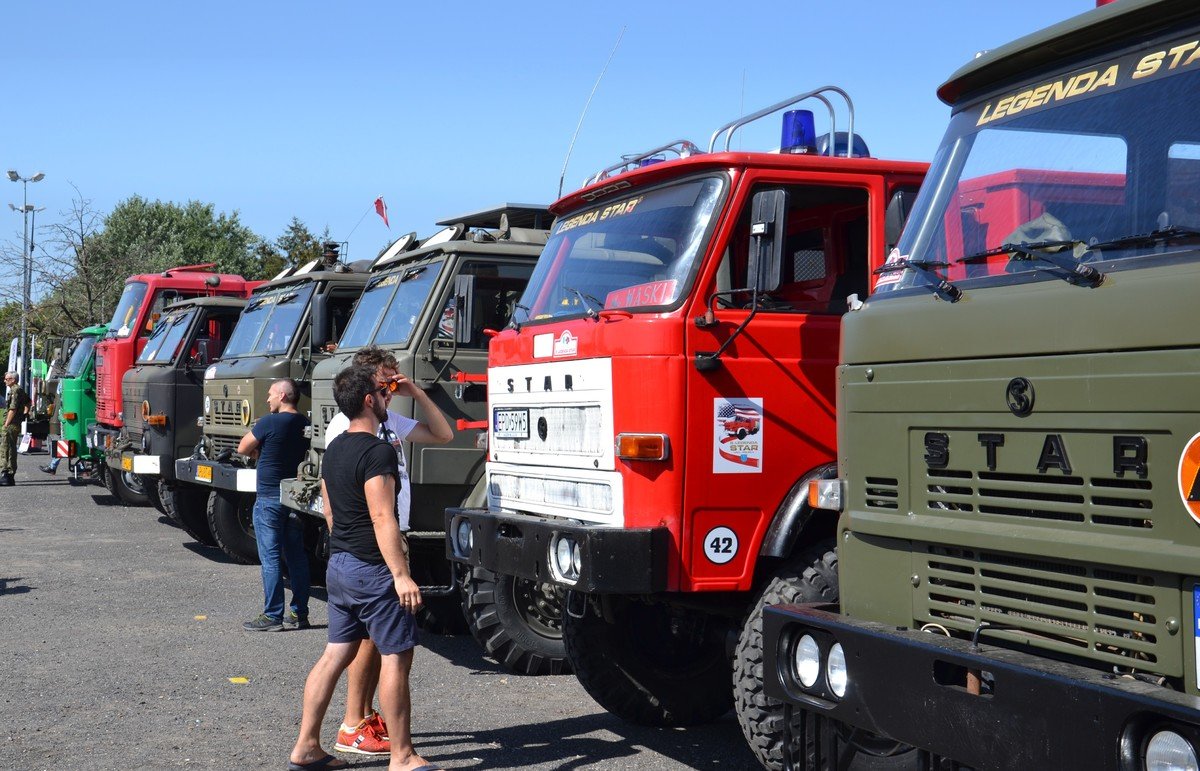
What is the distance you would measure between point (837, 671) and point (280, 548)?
6249 millimetres

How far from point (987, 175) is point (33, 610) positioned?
27.2ft

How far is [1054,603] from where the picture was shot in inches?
139

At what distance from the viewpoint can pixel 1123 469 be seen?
10.9 feet

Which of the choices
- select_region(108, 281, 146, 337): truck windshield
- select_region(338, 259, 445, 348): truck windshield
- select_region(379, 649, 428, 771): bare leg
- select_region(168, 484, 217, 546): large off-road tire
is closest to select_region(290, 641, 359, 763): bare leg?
select_region(379, 649, 428, 771): bare leg

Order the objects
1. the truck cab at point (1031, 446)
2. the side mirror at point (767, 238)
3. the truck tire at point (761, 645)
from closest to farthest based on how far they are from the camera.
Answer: the truck cab at point (1031, 446), the truck tire at point (761, 645), the side mirror at point (767, 238)

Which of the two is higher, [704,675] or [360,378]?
[360,378]

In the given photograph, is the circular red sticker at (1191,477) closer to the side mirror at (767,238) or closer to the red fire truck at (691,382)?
the red fire truck at (691,382)

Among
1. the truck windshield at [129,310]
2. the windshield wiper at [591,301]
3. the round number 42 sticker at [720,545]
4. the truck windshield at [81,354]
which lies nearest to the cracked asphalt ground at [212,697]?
the round number 42 sticker at [720,545]

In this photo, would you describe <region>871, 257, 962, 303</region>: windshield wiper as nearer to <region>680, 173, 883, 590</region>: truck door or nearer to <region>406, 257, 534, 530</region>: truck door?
<region>680, 173, 883, 590</region>: truck door

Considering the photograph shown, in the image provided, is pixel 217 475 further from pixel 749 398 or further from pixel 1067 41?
pixel 1067 41

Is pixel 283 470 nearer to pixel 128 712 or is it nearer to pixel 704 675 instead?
pixel 128 712

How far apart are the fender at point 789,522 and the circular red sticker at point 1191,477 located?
2.32 metres

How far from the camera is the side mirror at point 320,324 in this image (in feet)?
36.2

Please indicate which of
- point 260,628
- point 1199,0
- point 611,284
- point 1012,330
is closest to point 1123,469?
point 1012,330
